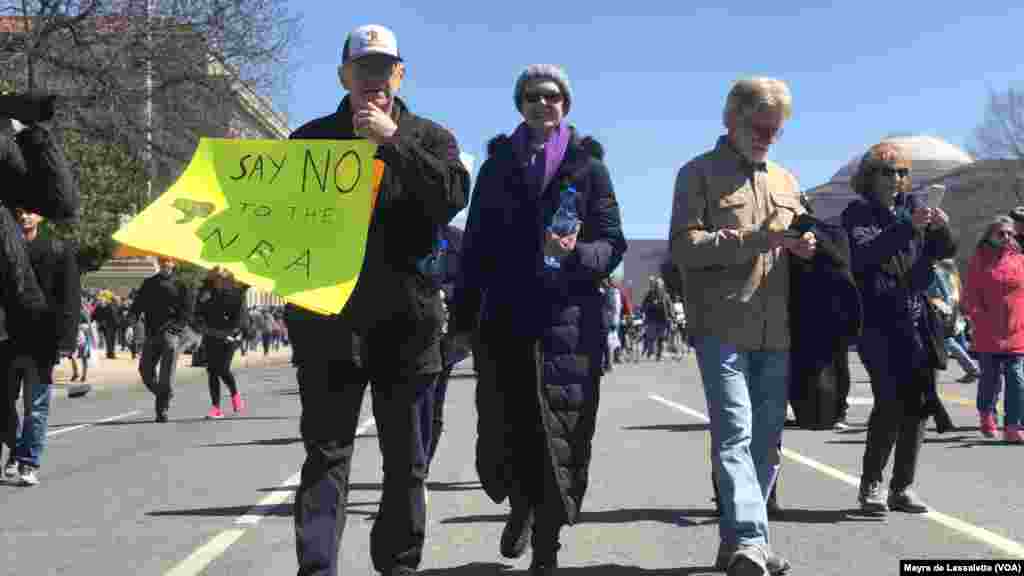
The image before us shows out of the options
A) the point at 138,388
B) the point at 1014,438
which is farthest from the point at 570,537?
the point at 138,388

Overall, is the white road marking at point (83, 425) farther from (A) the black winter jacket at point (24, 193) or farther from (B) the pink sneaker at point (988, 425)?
(A) the black winter jacket at point (24, 193)

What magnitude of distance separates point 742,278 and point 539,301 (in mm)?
838

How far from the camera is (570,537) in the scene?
6078 mm

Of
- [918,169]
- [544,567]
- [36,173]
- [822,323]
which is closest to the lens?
[36,173]

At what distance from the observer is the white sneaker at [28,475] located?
27.9ft

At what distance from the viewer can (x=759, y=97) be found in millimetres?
5180

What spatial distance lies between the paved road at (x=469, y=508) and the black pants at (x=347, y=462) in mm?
697

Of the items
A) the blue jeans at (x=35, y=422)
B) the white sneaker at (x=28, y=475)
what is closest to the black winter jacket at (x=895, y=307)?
the blue jeans at (x=35, y=422)

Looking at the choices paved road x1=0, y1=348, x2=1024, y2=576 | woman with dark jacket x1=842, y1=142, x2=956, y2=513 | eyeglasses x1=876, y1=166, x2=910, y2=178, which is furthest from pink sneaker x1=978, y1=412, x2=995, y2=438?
eyeglasses x1=876, y1=166, x2=910, y2=178

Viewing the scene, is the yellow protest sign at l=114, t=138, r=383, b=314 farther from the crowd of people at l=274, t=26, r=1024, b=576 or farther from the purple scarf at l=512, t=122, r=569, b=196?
the purple scarf at l=512, t=122, r=569, b=196

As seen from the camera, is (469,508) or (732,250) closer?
(732,250)

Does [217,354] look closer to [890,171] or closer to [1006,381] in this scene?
[1006,381]

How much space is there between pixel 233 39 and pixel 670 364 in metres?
12.4

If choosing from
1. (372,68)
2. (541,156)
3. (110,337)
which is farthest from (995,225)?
(110,337)
